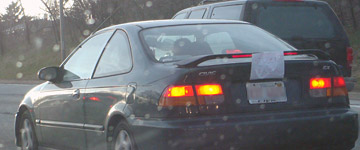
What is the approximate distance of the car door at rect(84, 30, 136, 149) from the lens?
5.26 metres

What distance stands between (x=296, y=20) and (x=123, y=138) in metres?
5.81

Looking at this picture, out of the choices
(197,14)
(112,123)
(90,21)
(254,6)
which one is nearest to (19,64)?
(90,21)

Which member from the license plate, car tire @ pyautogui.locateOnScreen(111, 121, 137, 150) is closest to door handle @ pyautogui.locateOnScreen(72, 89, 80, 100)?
car tire @ pyautogui.locateOnScreen(111, 121, 137, 150)

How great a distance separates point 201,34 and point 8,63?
181 ft

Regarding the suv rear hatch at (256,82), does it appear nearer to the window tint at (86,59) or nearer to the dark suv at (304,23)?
the window tint at (86,59)

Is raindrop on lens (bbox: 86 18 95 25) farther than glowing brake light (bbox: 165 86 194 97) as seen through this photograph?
Yes

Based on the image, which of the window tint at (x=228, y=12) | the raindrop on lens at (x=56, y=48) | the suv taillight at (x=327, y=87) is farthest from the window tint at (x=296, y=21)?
the raindrop on lens at (x=56, y=48)

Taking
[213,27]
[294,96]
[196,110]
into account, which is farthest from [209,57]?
[213,27]

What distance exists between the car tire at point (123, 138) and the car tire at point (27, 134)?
2.25m

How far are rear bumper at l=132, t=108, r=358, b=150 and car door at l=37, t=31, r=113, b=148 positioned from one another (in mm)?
1359

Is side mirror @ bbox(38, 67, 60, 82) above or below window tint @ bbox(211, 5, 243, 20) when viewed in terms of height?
below

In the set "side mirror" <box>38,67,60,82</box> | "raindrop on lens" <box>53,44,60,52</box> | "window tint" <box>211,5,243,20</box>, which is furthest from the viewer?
"raindrop on lens" <box>53,44,60,52</box>

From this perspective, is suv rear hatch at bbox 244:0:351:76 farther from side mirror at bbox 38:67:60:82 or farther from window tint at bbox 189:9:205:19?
side mirror at bbox 38:67:60:82

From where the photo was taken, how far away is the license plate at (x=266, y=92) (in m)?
4.66
